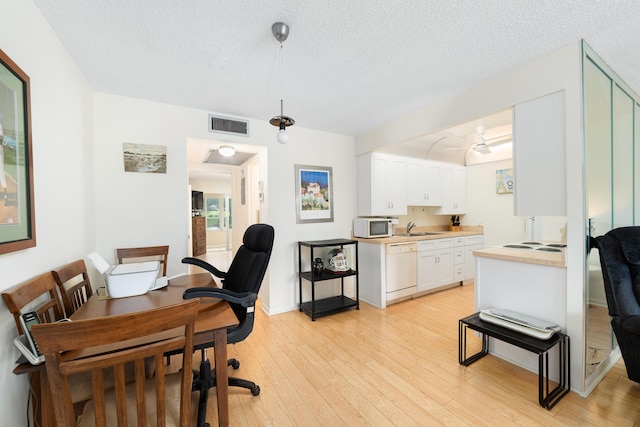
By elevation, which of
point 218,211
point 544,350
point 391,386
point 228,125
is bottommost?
point 391,386

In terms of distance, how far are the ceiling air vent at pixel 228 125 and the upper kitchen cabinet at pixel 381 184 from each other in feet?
5.85

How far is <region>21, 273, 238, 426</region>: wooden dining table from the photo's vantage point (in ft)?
4.11

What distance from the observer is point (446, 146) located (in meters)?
4.66

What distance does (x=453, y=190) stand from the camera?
4.97 m

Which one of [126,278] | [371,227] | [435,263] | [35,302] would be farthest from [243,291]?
[435,263]

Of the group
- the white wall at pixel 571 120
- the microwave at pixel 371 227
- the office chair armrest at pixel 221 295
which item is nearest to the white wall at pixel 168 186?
the microwave at pixel 371 227

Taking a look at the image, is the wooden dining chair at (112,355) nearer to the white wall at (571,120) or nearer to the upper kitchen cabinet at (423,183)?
the white wall at (571,120)

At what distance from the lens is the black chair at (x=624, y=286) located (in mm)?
1686

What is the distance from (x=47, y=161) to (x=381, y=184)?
3513 mm

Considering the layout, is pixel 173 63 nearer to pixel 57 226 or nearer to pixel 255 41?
pixel 255 41

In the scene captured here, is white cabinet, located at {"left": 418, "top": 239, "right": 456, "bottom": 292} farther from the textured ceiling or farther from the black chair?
the textured ceiling

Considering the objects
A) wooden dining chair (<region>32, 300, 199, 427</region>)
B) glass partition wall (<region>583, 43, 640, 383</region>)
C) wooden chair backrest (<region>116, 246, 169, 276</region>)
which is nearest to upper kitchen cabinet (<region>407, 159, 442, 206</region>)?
glass partition wall (<region>583, 43, 640, 383</region>)

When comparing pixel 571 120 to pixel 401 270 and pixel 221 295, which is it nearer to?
pixel 401 270

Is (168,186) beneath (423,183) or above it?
beneath
